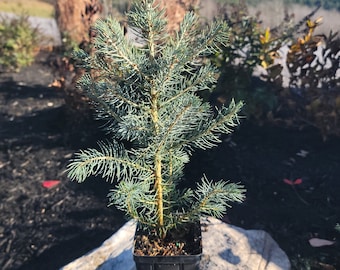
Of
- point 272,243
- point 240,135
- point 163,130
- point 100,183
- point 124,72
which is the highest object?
point 124,72

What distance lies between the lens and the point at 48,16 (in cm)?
1071

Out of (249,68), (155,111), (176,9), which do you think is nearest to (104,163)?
(155,111)

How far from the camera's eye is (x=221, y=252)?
9.42 ft

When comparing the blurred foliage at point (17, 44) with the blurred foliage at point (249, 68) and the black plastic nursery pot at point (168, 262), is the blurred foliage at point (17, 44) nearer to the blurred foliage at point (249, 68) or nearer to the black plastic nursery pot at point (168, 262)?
the blurred foliage at point (249, 68)

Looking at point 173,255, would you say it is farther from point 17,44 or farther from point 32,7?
point 32,7

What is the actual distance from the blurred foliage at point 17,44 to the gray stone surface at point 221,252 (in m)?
4.31

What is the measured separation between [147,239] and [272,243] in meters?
1.09

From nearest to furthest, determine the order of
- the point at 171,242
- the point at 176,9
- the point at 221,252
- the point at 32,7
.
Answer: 1. the point at 171,242
2. the point at 221,252
3. the point at 176,9
4. the point at 32,7

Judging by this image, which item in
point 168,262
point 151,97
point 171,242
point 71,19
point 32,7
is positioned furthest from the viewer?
point 32,7

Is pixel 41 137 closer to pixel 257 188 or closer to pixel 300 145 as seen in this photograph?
pixel 257 188

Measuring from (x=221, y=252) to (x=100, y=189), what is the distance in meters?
1.45

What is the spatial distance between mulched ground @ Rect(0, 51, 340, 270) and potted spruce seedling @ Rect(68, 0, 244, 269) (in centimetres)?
118

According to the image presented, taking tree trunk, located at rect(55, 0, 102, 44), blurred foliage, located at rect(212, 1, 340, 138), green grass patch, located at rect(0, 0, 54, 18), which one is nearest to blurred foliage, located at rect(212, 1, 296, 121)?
blurred foliage, located at rect(212, 1, 340, 138)

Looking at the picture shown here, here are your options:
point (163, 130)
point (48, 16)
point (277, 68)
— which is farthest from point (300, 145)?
point (48, 16)
